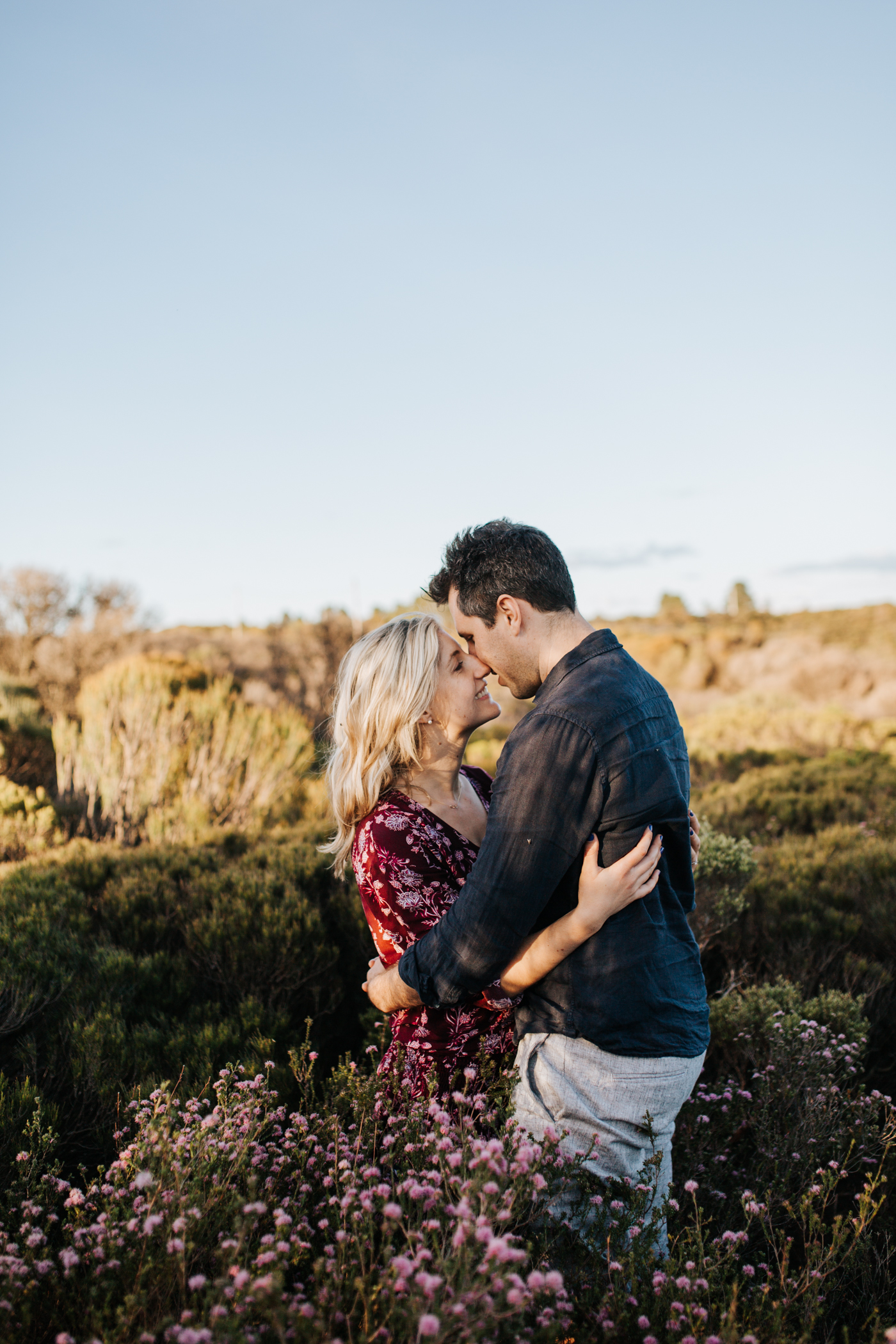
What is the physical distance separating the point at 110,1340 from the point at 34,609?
21771 mm

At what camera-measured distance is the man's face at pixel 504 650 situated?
238 cm

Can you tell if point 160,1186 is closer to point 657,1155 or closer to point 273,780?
point 657,1155

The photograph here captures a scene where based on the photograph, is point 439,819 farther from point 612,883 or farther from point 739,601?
point 739,601

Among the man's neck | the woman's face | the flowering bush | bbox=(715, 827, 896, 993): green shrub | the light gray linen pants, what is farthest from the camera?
bbox=(715, 827, 896, 993): green shrub

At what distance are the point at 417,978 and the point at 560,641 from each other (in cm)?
100

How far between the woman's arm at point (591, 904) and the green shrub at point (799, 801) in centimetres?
538

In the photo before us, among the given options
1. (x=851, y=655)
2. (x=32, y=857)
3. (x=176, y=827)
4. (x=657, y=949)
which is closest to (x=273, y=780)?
(x=176, y=827)

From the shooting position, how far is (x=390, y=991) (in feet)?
7.43

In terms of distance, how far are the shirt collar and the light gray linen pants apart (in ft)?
3.08

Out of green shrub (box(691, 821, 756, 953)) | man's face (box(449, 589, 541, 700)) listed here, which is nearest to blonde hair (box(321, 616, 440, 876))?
man's face (box(449, 589, 541, 700))

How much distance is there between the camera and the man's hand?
7.28 ft

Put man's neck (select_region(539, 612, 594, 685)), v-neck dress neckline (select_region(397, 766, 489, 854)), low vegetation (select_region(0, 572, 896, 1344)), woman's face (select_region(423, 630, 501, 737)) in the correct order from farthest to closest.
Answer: woman's face (select_region(423, 630, 501, 737)) → v-neck dress neckline (select_region(397, 766, 489, 854)) → man's neck (select_region(539, 612, 594, 685)) → low vegetation (select_region(0, 572, 896, 1344))

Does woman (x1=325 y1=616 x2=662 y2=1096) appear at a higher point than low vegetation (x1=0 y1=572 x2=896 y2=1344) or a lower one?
higher

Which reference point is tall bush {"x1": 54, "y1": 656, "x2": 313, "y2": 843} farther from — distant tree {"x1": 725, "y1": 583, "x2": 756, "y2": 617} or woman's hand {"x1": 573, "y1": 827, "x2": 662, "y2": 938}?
distant tree {"x1": 725, "y1": 583, "x2": 756, "y2": 617}
